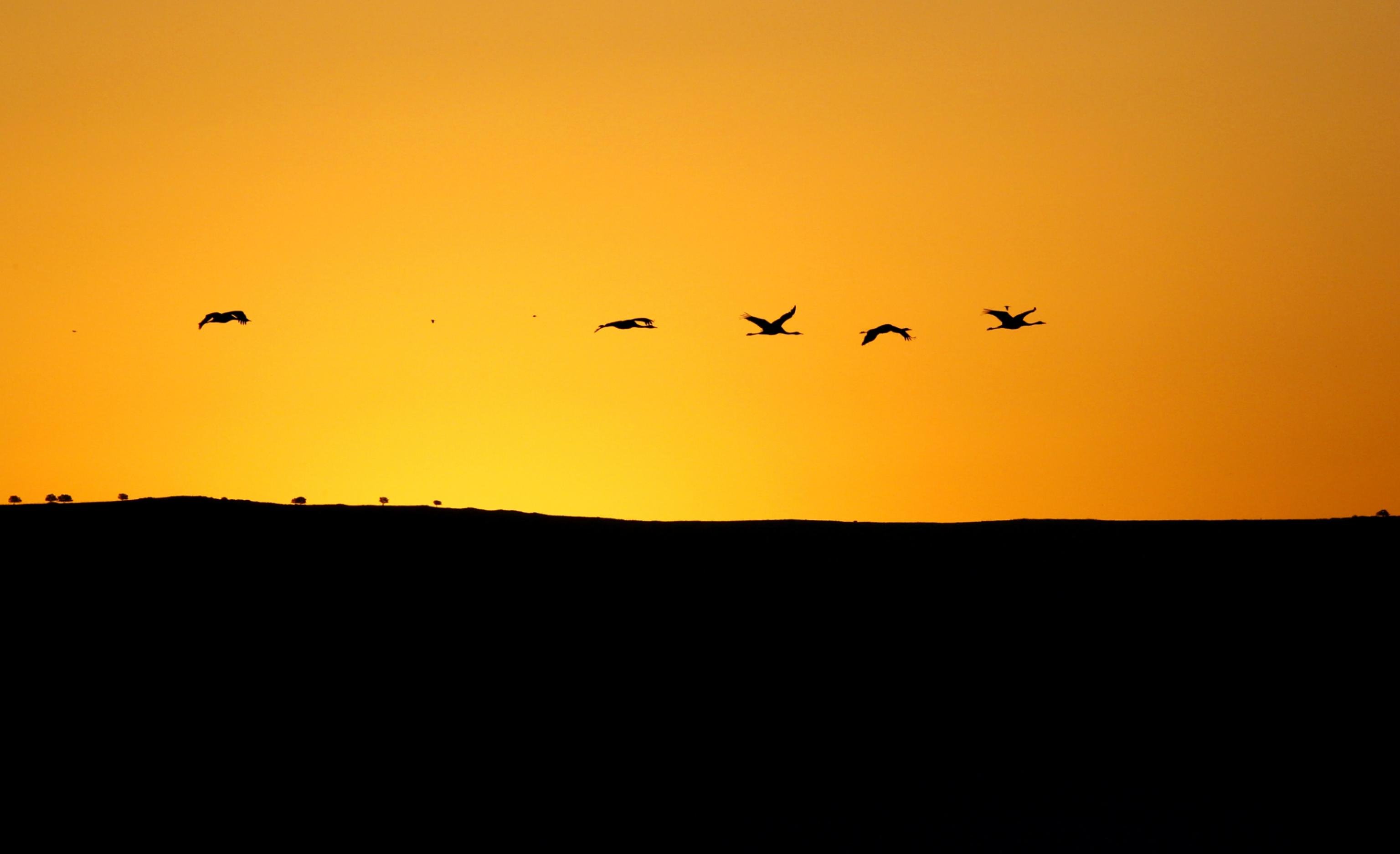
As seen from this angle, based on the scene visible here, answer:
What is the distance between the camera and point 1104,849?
74.9ft

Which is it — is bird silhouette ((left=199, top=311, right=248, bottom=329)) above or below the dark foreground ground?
above

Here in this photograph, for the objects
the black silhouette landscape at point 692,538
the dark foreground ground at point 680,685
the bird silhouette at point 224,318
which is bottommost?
→ the dark foreground ground at point 680,685

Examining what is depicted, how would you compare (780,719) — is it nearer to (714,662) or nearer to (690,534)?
(714,662)

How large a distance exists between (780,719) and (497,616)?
4.68 metres

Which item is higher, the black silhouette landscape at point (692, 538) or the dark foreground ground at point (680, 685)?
the black silhouette landscape at point (692, 538)

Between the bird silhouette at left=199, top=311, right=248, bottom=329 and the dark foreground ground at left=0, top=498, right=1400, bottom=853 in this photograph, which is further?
the bird silhouette at left=199, top=311, right=248, bottom=329

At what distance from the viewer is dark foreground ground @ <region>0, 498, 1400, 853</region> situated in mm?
22844

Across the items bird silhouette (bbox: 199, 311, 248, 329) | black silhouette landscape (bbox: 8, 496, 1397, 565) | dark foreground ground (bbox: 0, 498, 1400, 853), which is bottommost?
dark foreground ground (bbox: 0, 498, 1400, 853)

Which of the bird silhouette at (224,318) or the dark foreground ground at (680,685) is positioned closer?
the dark foreground ground at (680,685)

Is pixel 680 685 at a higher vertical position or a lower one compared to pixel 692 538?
lower

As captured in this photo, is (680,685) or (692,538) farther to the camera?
(692,538)

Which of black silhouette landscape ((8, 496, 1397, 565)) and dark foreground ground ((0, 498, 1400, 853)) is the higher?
black silhouette landscape ((8, 496, 1397, 565))

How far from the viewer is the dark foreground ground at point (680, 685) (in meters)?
22.8

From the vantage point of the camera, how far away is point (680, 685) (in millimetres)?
26438
